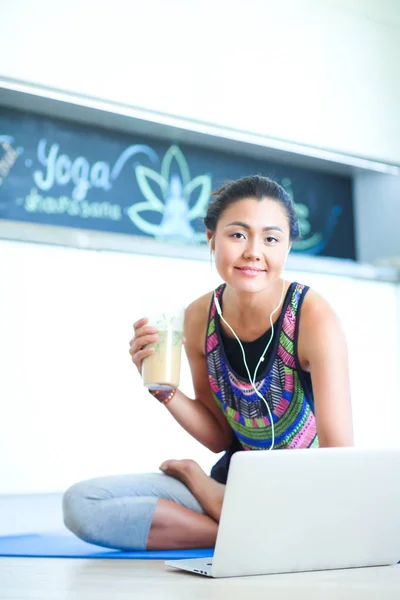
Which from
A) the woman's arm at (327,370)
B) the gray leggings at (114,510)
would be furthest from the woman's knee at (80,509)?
the woman's arm at (327,370)

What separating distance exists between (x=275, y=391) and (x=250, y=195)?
411 mm

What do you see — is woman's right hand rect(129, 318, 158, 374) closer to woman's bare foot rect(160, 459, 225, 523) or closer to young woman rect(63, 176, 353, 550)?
young woman rect(63, 176, 353, 550)

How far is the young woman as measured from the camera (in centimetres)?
159

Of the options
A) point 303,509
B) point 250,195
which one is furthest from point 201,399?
point 303,509

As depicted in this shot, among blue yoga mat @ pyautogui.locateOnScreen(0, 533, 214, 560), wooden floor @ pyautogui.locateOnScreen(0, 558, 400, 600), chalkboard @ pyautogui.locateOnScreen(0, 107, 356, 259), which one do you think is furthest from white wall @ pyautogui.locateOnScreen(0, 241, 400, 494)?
wooden floor @ pyautogui.locateOnScreen(0, 558, 400, 600)

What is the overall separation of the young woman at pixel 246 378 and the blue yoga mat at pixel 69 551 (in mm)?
30

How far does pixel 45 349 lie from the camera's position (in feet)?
8.02

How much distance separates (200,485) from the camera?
171 centimetres

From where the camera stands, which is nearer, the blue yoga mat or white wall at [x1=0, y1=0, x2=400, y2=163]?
the blue yoga mat

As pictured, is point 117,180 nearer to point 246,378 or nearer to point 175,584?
point 246,378

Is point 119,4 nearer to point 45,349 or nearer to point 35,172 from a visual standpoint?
point 35,172

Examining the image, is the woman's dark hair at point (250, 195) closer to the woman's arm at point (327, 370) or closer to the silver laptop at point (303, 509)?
the woman's arm at point (327, 370)

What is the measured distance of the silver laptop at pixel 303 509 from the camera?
Result: 4.00ft

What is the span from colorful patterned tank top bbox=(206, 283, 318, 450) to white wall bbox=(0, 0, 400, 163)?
4.41 feet
